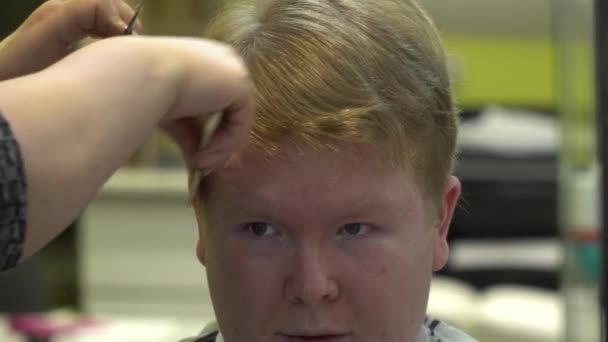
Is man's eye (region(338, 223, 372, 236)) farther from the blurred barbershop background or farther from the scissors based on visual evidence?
the blurred barbershop background

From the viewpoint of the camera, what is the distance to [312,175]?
77cm

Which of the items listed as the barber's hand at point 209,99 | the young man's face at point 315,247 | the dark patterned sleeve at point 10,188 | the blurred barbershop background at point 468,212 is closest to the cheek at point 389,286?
the young man's face at point 315,247

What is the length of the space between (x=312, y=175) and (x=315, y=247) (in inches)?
2.0

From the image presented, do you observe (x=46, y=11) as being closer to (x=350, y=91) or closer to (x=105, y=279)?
(x=350, y=91)

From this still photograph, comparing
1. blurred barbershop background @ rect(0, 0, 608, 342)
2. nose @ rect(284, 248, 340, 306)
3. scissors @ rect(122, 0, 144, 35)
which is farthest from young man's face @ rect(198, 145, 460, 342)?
blurred barbershop background @ rect(0, 0, 608, 342)

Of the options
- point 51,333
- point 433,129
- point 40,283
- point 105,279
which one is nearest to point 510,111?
point 105,279

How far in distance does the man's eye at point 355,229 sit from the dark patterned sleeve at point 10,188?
0.33 m

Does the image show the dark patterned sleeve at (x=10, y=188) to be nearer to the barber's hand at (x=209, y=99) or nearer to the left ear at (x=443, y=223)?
the barber's hand at (x=209, y=99)

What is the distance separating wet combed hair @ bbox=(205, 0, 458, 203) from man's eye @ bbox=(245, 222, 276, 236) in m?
0.05

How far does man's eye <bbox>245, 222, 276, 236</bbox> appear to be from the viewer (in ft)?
2.59

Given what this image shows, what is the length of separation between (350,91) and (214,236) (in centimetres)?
15

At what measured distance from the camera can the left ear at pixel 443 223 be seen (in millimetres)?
864

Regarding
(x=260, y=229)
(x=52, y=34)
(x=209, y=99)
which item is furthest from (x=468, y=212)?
(x=209, y=99)

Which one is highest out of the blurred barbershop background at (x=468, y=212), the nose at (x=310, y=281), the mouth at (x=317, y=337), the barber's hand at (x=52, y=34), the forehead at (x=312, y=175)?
the blurred barbershop background at (x=468, y=212)
